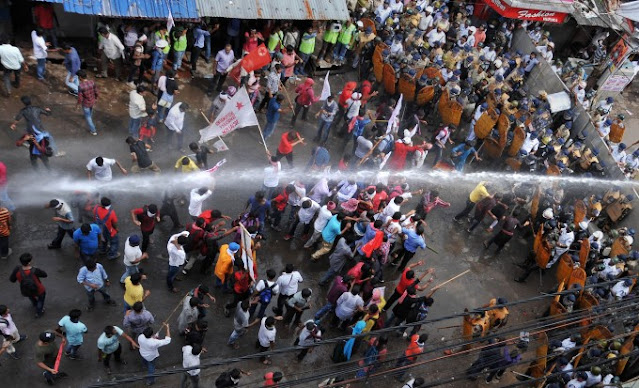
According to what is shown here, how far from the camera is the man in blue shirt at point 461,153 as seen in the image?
16.2 meters

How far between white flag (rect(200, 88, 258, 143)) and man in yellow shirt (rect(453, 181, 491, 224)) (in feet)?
18.8

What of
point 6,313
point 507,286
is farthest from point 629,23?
point 6,313

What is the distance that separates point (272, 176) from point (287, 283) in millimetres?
2747

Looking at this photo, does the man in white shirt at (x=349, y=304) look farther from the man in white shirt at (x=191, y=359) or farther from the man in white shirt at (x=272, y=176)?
the man in white shirt at (x=272, y=176)

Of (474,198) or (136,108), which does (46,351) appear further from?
(474,198)

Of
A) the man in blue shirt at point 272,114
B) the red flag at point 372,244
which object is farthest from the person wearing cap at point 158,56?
the red flag at point 372,244

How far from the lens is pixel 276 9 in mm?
16953

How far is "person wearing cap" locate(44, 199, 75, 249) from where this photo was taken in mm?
10902

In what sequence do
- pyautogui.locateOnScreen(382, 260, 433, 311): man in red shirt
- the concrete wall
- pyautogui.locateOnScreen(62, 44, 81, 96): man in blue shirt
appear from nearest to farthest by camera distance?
1. pyautogui.locateOnScreen(382, 260, 433, 311): man in red shirt
2. pyautogui.locateOnScreen(62, 44, 81, 96): man in blue shirt
3. the concrete wall

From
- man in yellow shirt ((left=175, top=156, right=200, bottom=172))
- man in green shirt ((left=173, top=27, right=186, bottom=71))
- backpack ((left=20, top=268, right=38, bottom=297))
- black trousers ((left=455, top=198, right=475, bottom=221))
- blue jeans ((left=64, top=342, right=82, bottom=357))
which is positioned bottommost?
black trousers ((left=455, top=198, right=475, bottom=221))

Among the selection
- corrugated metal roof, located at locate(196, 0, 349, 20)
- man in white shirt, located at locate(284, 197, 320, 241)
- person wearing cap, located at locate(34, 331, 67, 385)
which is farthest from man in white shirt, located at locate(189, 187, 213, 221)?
corrugated metal roof, located at locate(196, 0, 349, 20)

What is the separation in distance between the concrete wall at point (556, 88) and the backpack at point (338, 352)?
10717 mm

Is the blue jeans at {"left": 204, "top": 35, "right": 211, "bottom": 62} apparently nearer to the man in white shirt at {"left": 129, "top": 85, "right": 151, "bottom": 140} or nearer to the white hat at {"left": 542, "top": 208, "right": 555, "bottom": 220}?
the man in white shirt at {"left": 129, "top": 85, "right": 151, "bottom": 140}

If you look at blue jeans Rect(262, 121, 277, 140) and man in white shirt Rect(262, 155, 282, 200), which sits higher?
man in white shirt Rect(262, 155, 282, 200)
